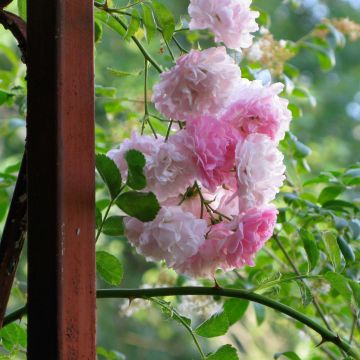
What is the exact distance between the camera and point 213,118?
1.71 feet

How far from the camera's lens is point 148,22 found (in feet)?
1.88

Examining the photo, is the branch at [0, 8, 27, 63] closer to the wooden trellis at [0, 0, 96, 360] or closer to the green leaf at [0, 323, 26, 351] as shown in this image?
the wooden trellis at [0, 0, 96, 360]

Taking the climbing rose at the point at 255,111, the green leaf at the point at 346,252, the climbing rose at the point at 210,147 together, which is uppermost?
the climbing rose at the point at 255,111

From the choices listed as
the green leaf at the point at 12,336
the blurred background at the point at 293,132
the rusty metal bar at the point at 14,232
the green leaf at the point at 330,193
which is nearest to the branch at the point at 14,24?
the rusty metal bar at the point at 14,232

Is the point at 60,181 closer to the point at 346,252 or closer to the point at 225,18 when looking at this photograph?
the point at 225,18

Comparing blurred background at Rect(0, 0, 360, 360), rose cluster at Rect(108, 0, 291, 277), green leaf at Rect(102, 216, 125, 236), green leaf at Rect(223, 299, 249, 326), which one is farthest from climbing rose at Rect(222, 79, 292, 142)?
blurred background at Rect(0, 0, 360, 360)

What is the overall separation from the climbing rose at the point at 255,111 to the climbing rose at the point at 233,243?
0.06m

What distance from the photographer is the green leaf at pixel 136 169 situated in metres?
0.49

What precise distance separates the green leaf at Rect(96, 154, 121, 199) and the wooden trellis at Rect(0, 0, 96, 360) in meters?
0.02

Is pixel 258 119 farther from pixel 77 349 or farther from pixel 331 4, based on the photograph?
pixel 331 4

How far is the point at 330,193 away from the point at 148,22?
349 millimetres

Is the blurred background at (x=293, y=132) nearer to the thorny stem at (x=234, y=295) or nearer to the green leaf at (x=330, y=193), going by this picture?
the green leaf at (x=330, y=193)

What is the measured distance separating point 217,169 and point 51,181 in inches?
4.7

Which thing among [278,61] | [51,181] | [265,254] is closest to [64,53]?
[51,181]
